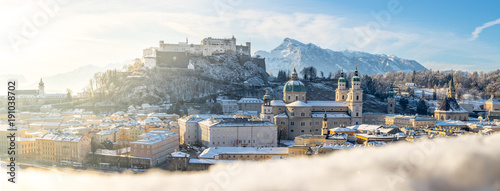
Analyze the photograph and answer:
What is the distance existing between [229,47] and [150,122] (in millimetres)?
36310

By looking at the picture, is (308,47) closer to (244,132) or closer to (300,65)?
(300,65)

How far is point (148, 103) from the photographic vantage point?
5491 centimetres

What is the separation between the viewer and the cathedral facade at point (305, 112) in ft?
119

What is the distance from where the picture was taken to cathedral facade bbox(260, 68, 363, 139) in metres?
36.3

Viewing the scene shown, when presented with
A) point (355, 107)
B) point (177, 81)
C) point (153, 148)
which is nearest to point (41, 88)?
point (177, 81)

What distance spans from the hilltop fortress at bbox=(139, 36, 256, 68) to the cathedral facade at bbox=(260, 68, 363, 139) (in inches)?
1267

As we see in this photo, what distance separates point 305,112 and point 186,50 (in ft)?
131

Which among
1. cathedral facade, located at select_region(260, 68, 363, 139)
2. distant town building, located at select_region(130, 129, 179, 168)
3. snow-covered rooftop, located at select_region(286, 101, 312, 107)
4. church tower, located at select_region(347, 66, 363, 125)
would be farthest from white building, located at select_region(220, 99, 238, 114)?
distant town building, located at select_region(130, 129, 179, 168)

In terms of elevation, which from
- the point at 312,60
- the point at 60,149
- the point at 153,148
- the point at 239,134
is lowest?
the point at 60,149

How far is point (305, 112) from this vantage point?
36.5 m

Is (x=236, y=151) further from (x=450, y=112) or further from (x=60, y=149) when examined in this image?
(x=450, y=112)

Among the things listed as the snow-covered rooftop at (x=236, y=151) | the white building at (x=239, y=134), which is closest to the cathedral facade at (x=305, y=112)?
the white building at (x=239, y=134)

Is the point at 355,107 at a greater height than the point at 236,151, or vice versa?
the point at 355,107

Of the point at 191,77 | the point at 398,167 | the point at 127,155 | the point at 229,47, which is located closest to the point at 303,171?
the point at 398,167
